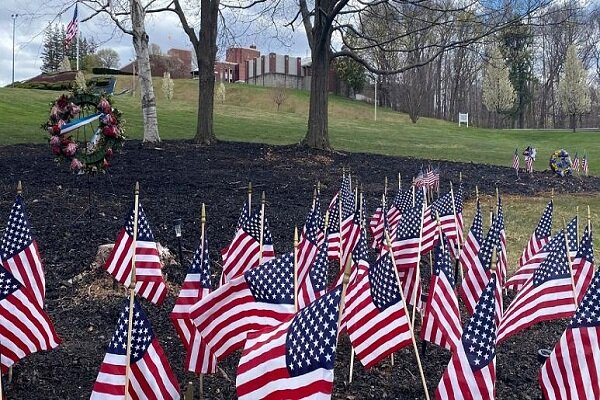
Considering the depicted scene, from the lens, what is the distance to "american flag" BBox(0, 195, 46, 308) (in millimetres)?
4766

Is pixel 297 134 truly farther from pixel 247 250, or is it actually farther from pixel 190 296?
pixel 190 296

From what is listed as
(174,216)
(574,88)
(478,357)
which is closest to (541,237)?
(478,357)

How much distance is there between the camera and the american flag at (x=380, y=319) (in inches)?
168

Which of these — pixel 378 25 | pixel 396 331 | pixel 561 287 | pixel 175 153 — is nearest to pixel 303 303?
pixel 396 331

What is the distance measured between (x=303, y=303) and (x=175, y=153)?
42.9 feet

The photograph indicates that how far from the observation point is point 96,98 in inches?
389

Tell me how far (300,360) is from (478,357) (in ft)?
3.60

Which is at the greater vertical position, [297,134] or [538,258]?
[297,134]

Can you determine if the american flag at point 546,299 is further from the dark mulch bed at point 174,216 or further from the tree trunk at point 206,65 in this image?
the tree trunk at point 206,65

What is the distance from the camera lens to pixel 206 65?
1961 centimetres

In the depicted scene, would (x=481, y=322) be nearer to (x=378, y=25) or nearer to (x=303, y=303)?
(x=303, y=303)

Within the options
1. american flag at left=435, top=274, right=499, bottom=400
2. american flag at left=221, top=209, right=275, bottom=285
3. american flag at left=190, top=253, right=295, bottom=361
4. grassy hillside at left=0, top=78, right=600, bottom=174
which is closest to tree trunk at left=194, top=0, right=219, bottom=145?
grassy hillside at left=0, top=78, right=600, bottom=174

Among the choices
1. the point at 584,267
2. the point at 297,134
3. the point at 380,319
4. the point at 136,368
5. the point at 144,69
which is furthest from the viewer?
the point at 297,134

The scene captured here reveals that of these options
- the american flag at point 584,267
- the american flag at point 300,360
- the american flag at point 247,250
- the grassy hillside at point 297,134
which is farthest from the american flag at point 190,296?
the grassy hillside at point 297,134
